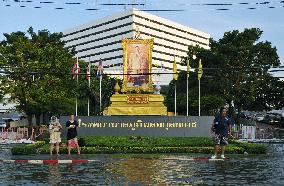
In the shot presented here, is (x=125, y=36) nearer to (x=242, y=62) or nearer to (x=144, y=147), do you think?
(x=242, y=62)

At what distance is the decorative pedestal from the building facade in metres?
116

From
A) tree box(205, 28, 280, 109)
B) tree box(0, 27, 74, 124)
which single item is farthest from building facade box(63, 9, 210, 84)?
tree box(0, 27, 74, 124)

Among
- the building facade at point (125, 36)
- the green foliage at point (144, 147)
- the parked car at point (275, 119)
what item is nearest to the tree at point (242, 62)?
the parked car at point (275, 119)

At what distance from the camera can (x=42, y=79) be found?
4906 cm

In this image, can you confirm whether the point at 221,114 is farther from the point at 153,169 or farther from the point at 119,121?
the point at 119,121

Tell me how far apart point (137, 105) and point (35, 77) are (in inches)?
610

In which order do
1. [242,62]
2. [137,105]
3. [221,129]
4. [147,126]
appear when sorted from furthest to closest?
[242,62] < [137,105] < [147,126] < [221,129]

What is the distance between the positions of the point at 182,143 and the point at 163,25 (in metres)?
145

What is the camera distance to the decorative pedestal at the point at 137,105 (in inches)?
1453

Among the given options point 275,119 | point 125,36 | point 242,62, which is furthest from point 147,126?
point 125,36

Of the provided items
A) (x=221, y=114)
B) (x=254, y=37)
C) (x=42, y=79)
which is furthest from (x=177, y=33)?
(x=221, y=114)

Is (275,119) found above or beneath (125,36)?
beneath

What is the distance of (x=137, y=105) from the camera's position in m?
37.3

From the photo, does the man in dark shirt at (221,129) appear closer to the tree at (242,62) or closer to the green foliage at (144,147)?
the green foliage at (144,147)
